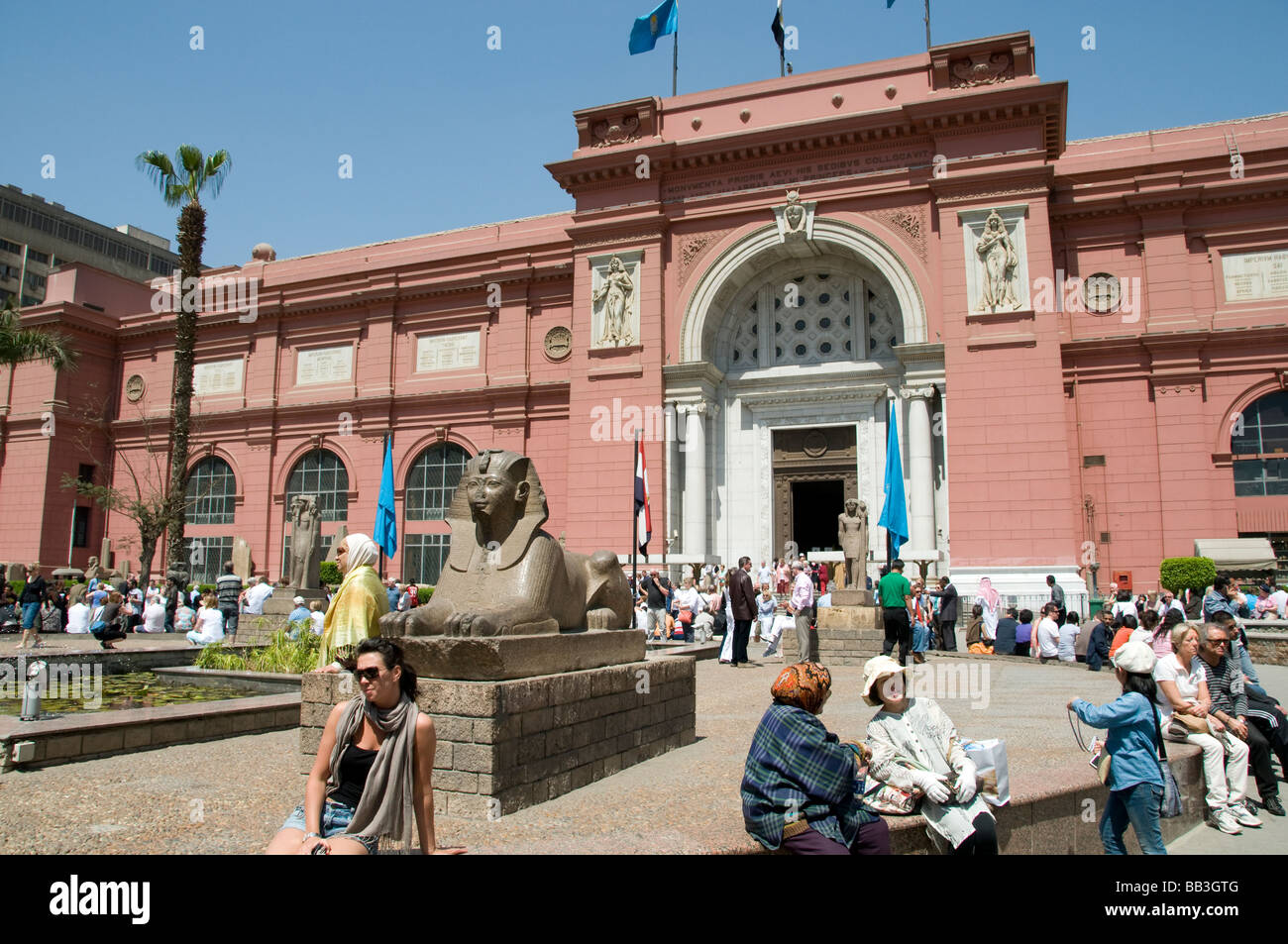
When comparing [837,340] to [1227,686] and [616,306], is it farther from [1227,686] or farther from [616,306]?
[1227,686]

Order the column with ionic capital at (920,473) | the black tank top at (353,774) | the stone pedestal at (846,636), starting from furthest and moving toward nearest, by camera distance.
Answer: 1. the column with ionic capital at (920,473)
2. the stone pedestal at (846,636)
3. the black tank top at (353,774)

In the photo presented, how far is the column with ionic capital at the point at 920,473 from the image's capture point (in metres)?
20.5

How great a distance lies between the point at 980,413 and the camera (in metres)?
20.2

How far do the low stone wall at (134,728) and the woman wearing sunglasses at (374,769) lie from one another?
3.31m

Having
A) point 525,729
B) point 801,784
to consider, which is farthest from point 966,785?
point 525,729

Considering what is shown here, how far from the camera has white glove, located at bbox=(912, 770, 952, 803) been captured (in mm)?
4129

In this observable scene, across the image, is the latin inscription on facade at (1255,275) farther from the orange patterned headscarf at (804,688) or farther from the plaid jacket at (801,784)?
the plaid jacket at (801,784)

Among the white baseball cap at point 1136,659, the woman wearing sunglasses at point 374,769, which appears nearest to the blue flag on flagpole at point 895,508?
the white baseball cap at point 1136,659

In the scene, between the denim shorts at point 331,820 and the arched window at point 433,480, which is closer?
the denim shorts at point 331,820

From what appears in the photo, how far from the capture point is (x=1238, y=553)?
62.5ft

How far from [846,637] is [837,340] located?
11.5 m
